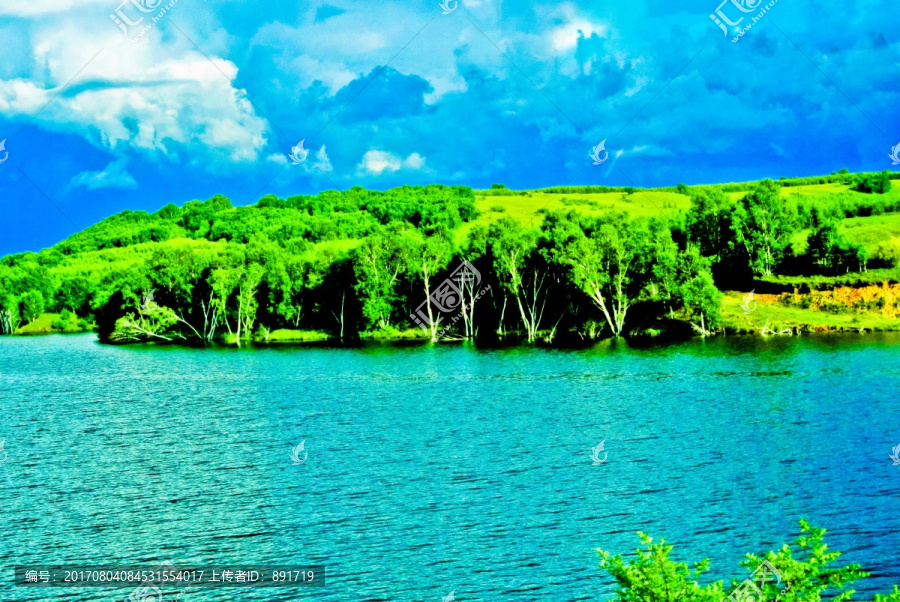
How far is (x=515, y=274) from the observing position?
105 meters

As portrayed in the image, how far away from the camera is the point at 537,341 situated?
106 m

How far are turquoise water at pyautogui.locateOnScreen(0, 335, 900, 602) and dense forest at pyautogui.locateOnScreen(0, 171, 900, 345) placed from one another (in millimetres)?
27075

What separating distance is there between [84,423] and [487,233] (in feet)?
209

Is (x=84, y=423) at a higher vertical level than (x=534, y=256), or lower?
lower

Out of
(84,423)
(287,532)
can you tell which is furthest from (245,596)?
(84,423)

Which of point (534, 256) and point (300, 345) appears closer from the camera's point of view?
point (534, 256)

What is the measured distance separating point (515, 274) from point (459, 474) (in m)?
67.8

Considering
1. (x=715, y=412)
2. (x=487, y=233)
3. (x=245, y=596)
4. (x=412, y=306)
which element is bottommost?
(x=245, y=596)

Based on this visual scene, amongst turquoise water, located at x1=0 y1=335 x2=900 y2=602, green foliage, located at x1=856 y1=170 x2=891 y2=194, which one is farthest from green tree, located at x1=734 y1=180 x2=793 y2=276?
green foliage, located at x1=856 y1=170 x2=891 y2=194

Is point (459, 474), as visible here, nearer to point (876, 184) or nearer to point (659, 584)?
point (659, 584)

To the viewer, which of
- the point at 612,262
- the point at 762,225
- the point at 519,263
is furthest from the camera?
the point at 519,263

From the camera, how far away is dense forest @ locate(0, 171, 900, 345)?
328 ft

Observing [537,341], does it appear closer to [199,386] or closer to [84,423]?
[199,386]

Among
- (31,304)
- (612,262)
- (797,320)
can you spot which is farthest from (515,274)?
(31,304)
